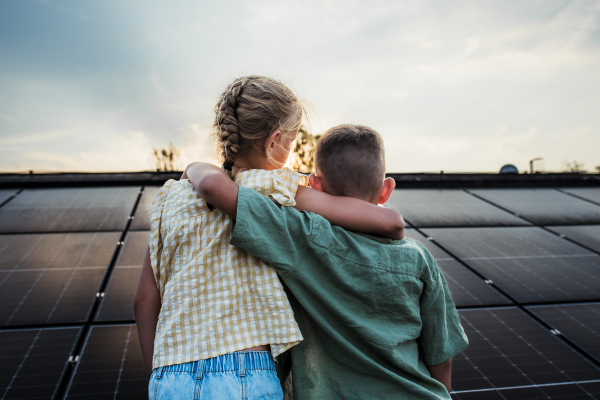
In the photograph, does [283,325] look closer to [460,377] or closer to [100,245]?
[460,377]

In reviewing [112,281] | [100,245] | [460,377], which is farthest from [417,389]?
[100,245]

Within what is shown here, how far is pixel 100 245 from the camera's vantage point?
14.9ft

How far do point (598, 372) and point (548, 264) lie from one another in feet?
6.87

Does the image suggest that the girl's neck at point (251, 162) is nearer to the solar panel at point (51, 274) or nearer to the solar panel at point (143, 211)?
the solar panel at point (51, 274)

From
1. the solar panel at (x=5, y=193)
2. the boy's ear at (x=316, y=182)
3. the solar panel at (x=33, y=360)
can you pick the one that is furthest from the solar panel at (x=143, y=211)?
the boy's ear at (x=316, y=182)

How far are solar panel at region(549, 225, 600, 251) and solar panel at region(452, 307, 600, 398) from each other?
3057mm

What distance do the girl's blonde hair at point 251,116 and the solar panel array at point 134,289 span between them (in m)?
2.11

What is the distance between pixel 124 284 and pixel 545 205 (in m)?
8.01

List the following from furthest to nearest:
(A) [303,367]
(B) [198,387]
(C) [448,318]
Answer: (C) [448,318] < (A) [303,367] < (B) [198,387]

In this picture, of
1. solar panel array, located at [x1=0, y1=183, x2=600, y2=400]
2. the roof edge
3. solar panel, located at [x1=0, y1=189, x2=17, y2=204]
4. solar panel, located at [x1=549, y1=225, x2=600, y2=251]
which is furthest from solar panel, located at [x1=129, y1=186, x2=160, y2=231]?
solar panel, located at [x1=549, y1=225, x2=600, y2=251]

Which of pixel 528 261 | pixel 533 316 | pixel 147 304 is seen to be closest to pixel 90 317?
pixel 147 304

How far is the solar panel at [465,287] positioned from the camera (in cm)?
384

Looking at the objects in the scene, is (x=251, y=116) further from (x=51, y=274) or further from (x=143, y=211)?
(x=143, y=211)

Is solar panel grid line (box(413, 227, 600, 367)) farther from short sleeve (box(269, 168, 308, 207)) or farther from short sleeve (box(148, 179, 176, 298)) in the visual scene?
short sleeve (box(148, 179, 176, 298))
